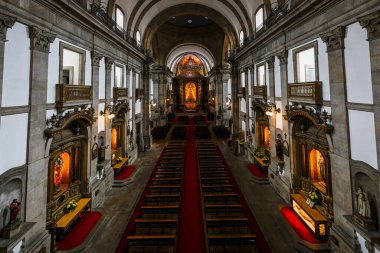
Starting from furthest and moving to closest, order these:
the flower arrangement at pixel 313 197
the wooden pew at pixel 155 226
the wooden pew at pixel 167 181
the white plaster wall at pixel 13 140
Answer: the wooden pew at pixel 167 181, the flower arrangement at pixel 313 197, the wooden pew at pixel 155 226, the white plaster wall at pixel 13 140

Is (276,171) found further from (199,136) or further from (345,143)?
(199,136)

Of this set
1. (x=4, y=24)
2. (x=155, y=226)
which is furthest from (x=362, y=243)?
(x=4, y=24)

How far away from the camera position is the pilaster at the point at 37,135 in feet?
22.4

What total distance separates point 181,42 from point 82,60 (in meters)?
27.4

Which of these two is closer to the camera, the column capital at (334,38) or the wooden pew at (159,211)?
the column capital at (334,38)

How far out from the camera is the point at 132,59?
1792 cm

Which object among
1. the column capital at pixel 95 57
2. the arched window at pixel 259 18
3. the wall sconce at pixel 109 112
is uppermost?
the arched window at pixel 259 18

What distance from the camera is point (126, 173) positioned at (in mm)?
15281

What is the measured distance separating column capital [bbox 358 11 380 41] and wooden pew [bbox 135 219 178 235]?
27.4ft

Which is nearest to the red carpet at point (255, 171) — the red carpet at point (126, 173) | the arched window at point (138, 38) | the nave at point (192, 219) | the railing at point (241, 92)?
the nave at point (192, 219)

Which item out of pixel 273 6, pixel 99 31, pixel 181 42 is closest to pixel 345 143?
pixel 273 6

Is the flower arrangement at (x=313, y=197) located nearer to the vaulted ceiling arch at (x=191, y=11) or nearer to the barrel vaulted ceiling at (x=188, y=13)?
the barrel vaulted ceiling at (x=188, y=13)

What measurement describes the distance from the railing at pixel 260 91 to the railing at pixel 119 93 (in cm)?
942

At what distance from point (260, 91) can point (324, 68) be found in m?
6.61
